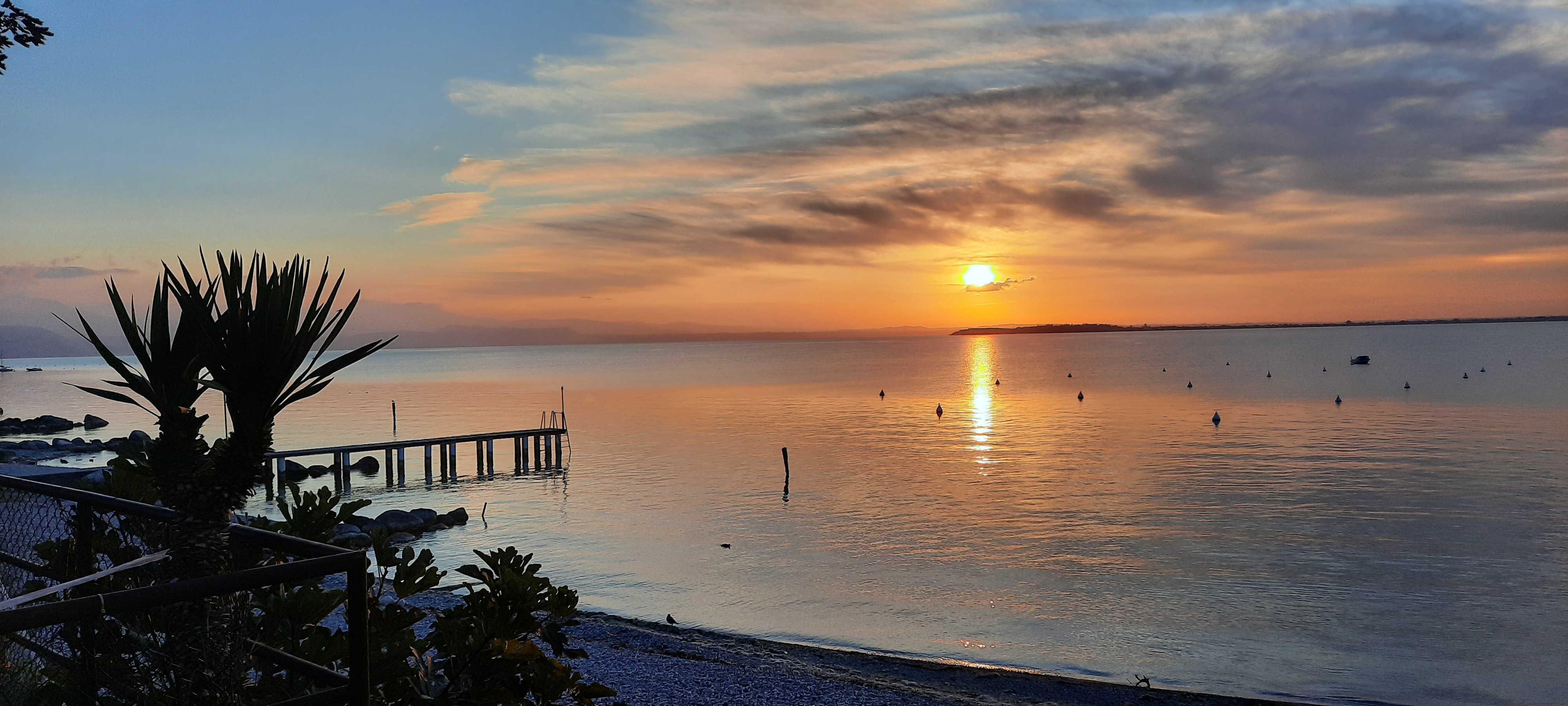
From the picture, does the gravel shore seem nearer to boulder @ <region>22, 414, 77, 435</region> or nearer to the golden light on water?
the golden light on water

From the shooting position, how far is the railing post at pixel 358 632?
320cm

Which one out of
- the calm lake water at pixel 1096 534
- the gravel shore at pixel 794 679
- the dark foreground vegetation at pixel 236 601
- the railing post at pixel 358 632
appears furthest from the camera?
the calm lake water at pixel 1096 534

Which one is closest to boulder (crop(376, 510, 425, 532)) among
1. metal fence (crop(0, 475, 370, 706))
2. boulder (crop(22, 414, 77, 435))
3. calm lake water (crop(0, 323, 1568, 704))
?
calm lake water (crop(0, 323, 1568, 704))

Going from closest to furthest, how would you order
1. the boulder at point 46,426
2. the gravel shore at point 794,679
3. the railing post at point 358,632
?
the railing post at point 358,632 < the gravel shore at point 794,679 < the boulder at point 46,426

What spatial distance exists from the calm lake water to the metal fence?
12.4 metres

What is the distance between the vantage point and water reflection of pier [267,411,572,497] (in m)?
37.3

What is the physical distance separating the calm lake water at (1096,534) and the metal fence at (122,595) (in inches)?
489

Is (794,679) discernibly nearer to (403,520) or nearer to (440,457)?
(403,520)

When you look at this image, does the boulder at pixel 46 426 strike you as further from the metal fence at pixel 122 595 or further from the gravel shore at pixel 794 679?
the metal fence at pixel 122 595

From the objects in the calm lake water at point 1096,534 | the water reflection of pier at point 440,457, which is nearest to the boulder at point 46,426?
the calm lake water at point 1096,534

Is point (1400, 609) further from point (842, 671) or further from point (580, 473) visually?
point (580, 473)

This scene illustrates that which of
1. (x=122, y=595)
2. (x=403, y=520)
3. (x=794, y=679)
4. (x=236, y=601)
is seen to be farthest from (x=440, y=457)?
(x=122, y=595)

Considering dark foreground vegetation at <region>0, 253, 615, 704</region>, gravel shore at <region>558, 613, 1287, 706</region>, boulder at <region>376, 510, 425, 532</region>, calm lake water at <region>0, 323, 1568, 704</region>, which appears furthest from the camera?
boulder at <region>376, 510, 425, 532</region>

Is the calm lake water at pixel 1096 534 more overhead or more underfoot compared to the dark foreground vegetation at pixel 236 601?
more underfoot
